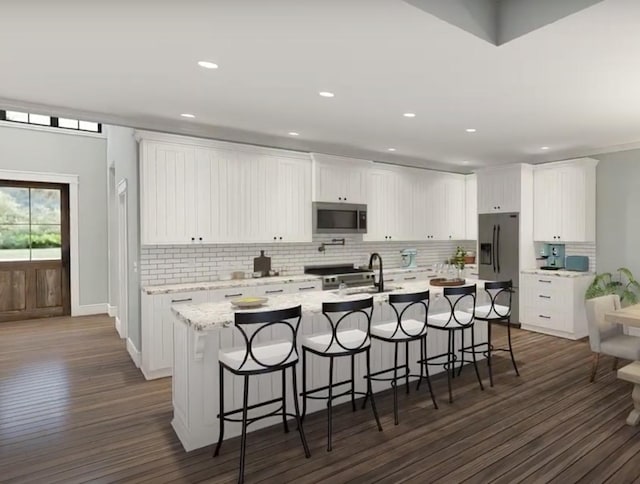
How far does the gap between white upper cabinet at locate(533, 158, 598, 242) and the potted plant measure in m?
→ 0.59

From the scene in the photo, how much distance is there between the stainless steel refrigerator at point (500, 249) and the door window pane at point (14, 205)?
25.8 feet

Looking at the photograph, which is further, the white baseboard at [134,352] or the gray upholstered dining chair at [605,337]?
the white baseboard at [134,352]

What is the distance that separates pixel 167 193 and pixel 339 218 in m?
2.42

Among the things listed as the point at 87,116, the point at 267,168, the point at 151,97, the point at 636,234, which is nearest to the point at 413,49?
the point at 151,97

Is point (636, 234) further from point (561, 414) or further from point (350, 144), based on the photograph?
point (350, 144)

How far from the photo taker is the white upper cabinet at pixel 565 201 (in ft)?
19.4

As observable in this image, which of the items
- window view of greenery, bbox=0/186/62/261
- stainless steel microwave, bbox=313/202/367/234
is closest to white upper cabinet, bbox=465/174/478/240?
stainless steel microwave, bbox=313/202/367/234

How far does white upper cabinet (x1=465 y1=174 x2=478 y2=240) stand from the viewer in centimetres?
754

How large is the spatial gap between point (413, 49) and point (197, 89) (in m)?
1.88

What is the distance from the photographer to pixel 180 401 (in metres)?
2.98

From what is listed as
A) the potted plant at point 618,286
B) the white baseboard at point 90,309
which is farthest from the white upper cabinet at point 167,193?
the potted plant at point 618,286

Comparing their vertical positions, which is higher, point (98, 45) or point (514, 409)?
point (98, 45)

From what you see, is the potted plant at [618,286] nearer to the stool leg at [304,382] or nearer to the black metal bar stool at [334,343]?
the black metal bar stool at [334,343]

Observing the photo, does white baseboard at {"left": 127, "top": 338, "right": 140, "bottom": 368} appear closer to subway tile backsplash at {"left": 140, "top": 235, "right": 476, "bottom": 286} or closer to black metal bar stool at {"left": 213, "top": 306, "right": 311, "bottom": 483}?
subway tile backsplash at {"left": 140, "top": 235, "right": 476, "bottom": 286}
